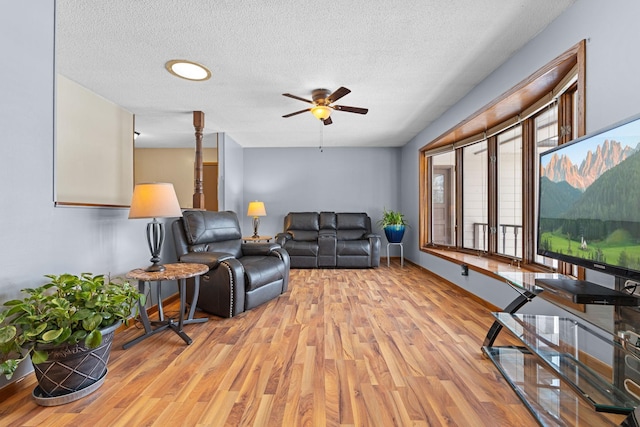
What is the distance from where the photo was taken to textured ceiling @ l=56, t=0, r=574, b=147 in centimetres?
193

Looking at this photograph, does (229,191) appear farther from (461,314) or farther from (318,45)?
(461,314)

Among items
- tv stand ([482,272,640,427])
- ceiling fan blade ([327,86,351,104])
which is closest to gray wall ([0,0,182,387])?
ceiling fan blade ([327,86,351,104])

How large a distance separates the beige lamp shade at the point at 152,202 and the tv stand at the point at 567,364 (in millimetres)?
2370

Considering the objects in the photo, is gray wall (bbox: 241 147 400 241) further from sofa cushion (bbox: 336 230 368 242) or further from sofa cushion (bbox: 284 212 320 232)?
sofa cushion (bbox: 336 230 368 242)

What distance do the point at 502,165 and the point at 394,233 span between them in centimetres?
223

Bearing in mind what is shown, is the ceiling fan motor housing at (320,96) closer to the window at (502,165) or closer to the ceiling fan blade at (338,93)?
the ceiling fan blade at (338,93)

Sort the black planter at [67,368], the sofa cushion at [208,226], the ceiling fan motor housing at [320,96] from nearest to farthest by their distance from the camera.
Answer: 1. the black planter at [67,368]
2. the sofa cushion at [208,226]
3. the ceiling fan motor housing at [320,96]

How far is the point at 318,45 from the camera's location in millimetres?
2316

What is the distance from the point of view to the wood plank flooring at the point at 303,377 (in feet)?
4.62

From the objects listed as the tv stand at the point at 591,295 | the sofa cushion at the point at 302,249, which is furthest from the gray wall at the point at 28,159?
the sofa cushion at the point at 302,249

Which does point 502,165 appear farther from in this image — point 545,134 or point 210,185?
point 210,185

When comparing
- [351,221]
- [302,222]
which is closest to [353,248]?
[351,221]

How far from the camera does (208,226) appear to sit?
3207 millimetres

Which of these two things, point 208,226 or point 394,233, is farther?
point 394,233
